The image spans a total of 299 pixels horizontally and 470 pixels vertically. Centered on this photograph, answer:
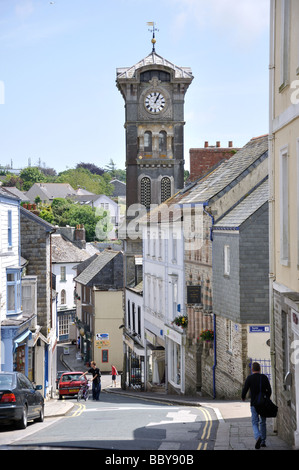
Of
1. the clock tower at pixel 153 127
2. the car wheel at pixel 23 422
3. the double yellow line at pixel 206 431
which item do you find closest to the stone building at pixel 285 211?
the double yellow line at pixel 206 431

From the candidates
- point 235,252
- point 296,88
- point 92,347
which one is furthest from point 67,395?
point 296,88

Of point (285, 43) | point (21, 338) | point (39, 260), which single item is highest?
point (285, 43)

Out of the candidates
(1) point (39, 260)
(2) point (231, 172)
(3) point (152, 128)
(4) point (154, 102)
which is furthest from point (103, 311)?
(2) point (231, 172)

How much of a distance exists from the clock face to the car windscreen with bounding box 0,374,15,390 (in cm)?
4694

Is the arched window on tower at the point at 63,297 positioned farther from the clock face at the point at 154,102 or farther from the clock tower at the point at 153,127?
the clock face at the point at 154,102

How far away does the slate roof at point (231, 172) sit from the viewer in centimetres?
2928

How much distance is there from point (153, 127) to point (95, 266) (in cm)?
1510

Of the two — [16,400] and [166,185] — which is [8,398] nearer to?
[16,400]

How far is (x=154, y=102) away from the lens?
6262 cm

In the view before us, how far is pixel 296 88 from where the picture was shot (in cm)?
1266

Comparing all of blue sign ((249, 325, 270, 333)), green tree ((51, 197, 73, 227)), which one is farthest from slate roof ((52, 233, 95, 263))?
blue sign ((249, 325, 270, 333))

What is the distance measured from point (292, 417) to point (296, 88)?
19.5 feet

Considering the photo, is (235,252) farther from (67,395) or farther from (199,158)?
(67,395)

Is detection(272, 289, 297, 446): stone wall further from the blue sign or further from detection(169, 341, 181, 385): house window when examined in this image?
detection(169, 341, 181, 385): house window
